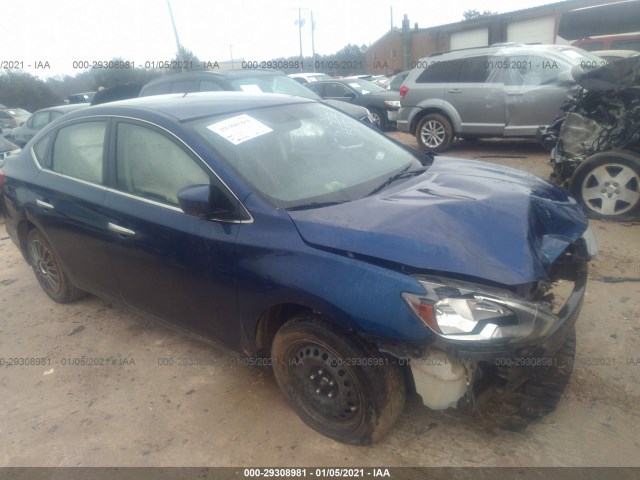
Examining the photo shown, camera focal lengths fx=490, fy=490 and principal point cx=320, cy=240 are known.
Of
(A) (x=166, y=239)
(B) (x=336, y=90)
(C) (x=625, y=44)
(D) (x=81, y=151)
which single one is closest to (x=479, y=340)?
(A) (x=166, y=239)

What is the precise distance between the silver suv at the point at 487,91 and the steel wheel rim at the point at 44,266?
6.97 meters

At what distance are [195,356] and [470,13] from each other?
54.4 meters

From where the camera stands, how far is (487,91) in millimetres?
8383

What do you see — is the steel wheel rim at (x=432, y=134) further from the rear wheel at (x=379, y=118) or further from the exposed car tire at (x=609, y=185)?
the exposed car tire at (x=609, y=185)

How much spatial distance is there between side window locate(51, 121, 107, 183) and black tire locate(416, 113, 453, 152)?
676 cm

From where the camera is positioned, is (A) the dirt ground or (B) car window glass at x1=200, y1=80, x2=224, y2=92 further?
(B) car window glass at x1=200, y1=80, x2=224, y2=92

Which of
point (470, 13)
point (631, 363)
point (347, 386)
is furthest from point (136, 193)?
point (470, 13)

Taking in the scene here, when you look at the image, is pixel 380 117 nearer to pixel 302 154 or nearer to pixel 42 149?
pixel 42 149

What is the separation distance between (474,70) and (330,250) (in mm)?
7516

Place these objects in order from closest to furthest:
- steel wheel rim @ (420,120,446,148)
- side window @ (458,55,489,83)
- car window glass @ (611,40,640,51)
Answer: side window @ (458,55,489,83) → steel wheel rim @ (420,120,446,148) → car window glass @ (611,40,640,51)

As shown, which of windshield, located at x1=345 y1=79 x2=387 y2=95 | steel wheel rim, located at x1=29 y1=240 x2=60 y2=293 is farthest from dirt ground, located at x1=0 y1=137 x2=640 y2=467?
windshield, located at x1=345 y1=79 x2=387 y2=95

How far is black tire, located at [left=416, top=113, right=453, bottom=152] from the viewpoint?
8.98 m

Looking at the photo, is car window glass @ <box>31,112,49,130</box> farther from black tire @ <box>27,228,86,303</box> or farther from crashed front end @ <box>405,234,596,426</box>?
crashed front end @ <box>405,234,596,426</box>

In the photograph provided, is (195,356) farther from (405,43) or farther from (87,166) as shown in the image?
(405,43)
